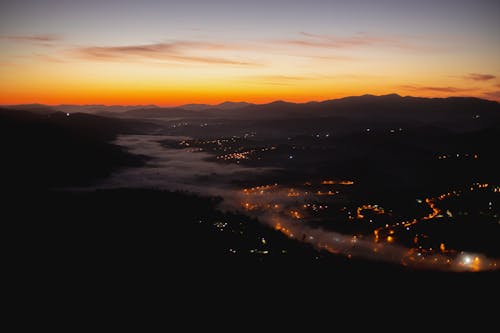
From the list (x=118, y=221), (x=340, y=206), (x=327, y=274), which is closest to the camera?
(x=327, y=274)

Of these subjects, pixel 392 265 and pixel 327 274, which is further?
pixel 392 265

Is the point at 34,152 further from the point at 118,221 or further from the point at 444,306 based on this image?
the point at 444,306

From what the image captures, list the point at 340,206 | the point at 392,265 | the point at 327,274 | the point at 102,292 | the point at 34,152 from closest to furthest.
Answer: the point at 102,292, the point at 327,274, the point at 392,265, the point at 340,206, the point at 34,152

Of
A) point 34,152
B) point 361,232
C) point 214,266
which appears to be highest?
point 34,152

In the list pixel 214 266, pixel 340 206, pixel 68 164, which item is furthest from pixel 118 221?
pixel 68 164

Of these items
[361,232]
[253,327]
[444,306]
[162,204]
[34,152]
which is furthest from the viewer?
[34,152]

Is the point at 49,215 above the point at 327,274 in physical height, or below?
above

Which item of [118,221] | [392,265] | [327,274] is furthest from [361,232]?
[118,221]

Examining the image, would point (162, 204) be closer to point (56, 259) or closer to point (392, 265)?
point (56, 259)

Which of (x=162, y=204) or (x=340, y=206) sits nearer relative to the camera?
(x=162, y=204)
